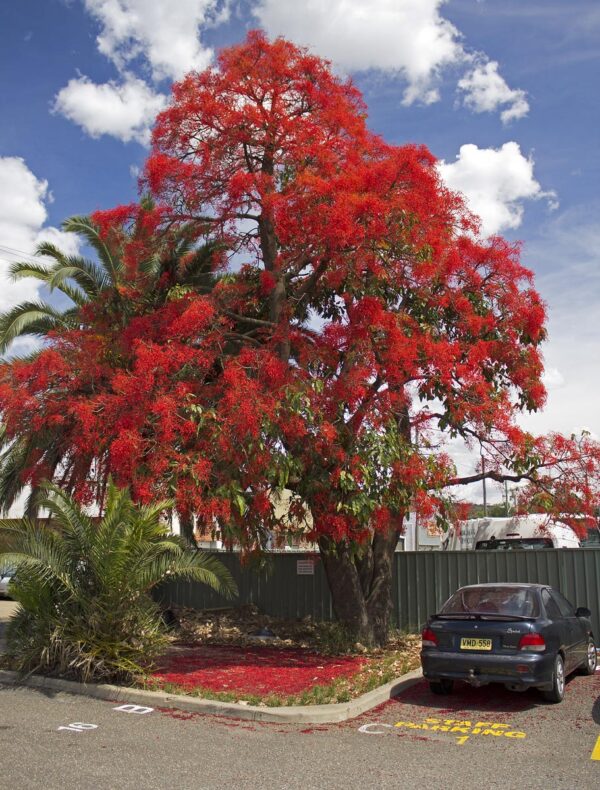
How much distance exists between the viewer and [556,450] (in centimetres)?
1227

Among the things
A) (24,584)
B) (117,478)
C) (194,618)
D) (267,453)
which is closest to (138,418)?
(117,478)

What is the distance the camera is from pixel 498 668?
8281 millimetres

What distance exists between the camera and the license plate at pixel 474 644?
8.49 metres

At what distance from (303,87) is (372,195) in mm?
2986

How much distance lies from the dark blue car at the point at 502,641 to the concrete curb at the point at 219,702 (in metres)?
0.76

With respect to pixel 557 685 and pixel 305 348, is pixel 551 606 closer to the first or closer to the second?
pixel 557 685

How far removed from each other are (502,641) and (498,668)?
1.02 ft

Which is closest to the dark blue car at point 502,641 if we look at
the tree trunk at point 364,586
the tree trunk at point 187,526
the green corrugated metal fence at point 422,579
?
the tree trunk at point 364,586

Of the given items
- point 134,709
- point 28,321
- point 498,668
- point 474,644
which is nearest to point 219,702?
point 134,709

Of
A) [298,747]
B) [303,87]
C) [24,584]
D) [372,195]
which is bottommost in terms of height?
[298,747]

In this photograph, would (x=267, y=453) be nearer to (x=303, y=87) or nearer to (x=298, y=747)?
(x=298, y=747)

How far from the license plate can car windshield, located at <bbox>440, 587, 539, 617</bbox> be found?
0.39 meters

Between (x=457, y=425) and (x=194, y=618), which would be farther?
(x=194, y=618)

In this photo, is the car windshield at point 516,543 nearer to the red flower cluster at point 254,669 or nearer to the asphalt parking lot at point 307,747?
the red flower cluster at point 254,669
